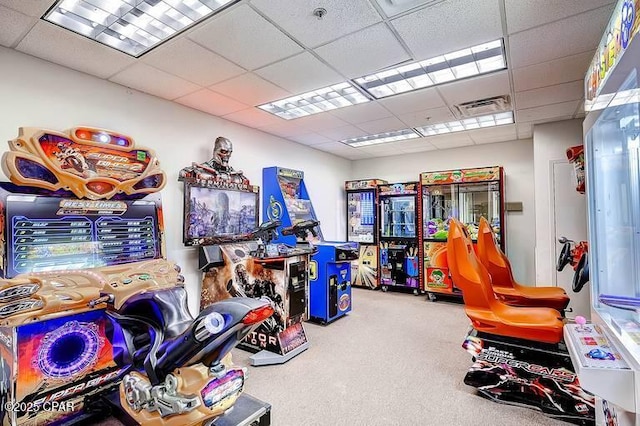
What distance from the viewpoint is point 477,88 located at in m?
3.13

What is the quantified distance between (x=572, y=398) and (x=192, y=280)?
11.4 ft

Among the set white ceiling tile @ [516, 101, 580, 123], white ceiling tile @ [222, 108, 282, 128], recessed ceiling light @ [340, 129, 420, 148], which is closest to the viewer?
white ceiling tile @ [516, 101, 580, 123]

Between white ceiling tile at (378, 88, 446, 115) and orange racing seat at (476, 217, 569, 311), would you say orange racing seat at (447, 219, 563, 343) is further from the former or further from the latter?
white ceiling tile at (378, 88, 446, 115)

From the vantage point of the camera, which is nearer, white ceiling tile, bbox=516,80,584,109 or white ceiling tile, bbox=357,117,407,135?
white ceiling tile, bbox=516,80,584,109

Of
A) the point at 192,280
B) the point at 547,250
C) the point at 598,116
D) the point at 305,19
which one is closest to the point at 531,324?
the point at 598,116

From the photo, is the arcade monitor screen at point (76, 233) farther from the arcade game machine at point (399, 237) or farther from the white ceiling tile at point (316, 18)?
the arcade game machine at point (399, 237)

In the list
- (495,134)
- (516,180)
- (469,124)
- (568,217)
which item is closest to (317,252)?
(469,124)

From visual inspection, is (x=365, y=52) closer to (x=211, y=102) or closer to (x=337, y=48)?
(x=337, y=48)

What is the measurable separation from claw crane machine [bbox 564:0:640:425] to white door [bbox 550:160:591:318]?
2763 mm

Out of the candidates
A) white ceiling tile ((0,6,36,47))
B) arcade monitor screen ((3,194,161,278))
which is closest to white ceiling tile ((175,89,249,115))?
white ceiling tile ((0,6,36,47))

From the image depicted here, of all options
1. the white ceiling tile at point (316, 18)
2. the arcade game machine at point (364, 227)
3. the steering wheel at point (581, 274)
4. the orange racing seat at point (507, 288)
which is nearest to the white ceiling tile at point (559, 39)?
the white ceiling tile at point (316, 18)

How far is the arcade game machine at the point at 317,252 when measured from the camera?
4.06 m

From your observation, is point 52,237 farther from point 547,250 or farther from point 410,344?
point 547,250

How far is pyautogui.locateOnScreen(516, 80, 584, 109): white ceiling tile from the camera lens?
Answer: 10.1 ft
